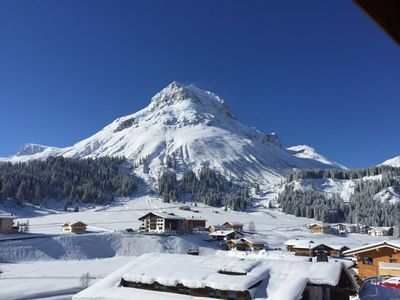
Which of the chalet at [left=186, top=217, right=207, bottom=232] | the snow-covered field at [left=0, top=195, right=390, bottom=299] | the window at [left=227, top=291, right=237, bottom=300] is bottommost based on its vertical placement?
the snow-covered field at [left=0, top=195, right=390, bottom=299]

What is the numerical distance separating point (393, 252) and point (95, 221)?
359 feet

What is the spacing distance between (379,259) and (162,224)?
77565 mm

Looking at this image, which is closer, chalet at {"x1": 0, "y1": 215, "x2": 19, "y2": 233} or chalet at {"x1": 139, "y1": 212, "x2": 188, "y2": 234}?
chalet at {"x1": 0, "y1": 215, "x2": 19, "y2": 233}

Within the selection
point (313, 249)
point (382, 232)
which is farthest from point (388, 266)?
point (382, 232)

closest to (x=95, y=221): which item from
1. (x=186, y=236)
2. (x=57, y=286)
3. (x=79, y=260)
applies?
(x=186, y=236)

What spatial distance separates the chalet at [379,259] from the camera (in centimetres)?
3884

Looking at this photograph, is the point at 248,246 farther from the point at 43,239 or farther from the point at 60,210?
the point at 60,210

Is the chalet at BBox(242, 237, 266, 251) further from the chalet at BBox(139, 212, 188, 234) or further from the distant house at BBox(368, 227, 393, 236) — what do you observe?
the distant house at BBox(368, 227, 393, 236)

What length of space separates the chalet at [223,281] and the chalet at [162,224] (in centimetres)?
8355

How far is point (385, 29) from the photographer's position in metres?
2.57

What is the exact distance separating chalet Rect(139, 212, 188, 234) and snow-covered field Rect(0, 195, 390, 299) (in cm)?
551

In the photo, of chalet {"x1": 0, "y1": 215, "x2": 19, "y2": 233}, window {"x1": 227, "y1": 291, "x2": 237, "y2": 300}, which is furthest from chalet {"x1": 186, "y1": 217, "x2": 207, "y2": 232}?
window {"x1": 227, "y1": 291, "x2": 237, "y2": 300}

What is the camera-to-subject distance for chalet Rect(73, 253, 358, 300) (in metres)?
23.8

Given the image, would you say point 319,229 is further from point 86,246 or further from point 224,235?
point 86,246
